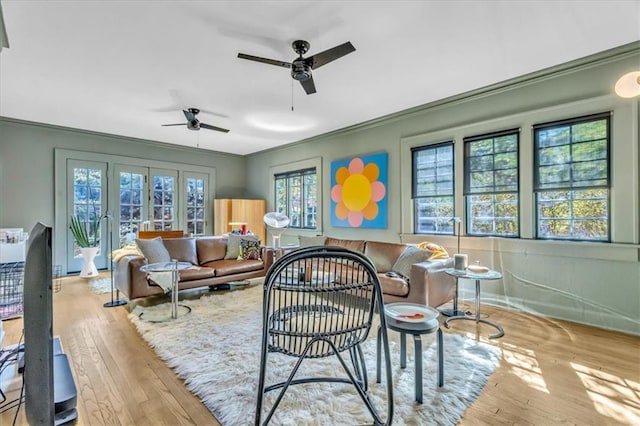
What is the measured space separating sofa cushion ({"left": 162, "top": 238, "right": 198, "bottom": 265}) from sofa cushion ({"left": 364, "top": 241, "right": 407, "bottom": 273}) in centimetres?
252

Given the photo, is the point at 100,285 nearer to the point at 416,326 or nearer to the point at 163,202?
the point at 163,202

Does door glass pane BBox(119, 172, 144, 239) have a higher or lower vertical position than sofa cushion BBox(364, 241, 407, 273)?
higher

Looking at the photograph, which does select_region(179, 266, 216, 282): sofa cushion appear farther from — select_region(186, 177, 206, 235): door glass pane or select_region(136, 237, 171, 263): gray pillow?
select_region(186, 177, 206, 235): door glass pane

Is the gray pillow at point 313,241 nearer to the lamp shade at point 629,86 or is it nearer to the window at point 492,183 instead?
the window at point 492,183

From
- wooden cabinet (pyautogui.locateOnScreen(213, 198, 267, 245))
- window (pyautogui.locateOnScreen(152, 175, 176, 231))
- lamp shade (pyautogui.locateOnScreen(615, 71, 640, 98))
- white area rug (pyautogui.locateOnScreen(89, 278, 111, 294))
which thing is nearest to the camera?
lamp shade (pyautogui.locateOnScreen(615, 71, 640, 98))

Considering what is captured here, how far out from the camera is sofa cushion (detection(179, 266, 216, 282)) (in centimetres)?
392

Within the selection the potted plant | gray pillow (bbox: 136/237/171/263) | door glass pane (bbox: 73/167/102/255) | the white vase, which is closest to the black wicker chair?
gray pillow (bbox: 136/237/171/263)

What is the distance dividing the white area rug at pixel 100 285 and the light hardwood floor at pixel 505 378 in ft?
4.09

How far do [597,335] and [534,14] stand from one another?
2885 millimetres

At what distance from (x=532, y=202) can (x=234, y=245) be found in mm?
4047

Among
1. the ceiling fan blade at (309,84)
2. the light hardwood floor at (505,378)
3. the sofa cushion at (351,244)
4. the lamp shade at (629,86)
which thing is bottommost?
the light hardwood floor at (505,378)

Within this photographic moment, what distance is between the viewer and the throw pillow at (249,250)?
4.83 meters

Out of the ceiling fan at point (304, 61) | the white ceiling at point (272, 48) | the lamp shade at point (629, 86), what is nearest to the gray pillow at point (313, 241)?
the white ceiling at point (272, 48)

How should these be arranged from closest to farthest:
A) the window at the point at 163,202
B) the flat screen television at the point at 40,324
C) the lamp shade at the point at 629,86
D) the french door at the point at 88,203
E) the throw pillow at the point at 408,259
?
the flat screen television at the point at 40,324, the lamp shade at the point at 629,86, the throw pillow at the point at 408,259, the french door at the point at 88,203, the window at the point at 163,202
